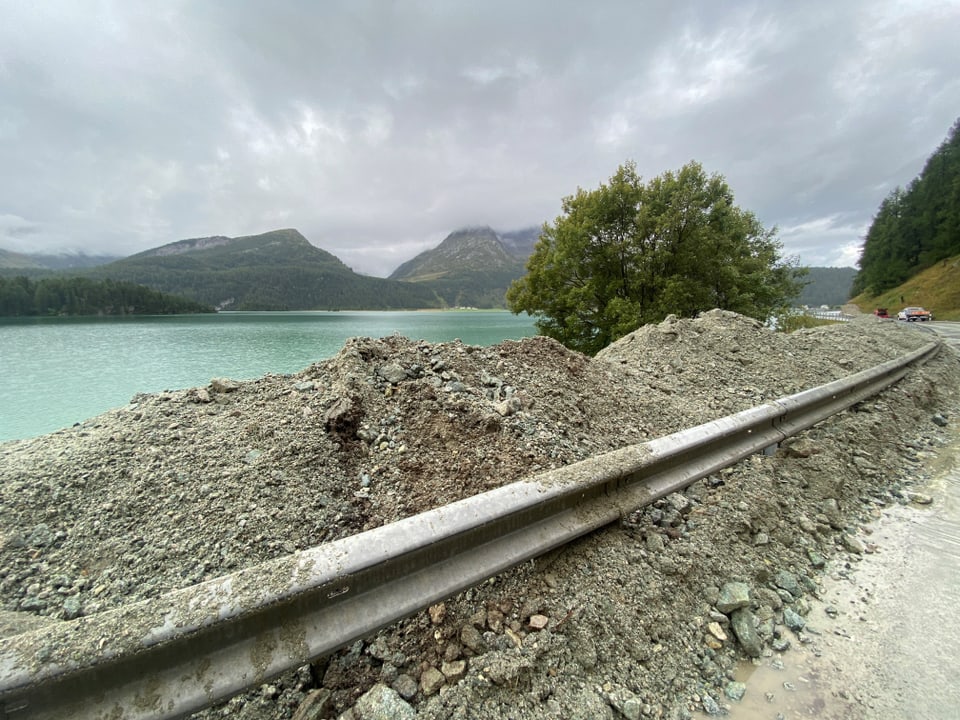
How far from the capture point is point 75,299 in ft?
250

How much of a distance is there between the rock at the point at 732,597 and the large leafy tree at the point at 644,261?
543 inches

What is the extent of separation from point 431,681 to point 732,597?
5.03 feet

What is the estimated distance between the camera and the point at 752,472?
3.01m

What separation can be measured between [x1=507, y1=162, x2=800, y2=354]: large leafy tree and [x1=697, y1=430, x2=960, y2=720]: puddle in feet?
43.0

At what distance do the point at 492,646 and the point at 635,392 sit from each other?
325 cm

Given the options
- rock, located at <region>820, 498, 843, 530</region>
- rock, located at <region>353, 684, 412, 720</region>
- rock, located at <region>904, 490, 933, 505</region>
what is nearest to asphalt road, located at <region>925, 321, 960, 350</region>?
rock, located at <region>904, 490, 933, 505</region>

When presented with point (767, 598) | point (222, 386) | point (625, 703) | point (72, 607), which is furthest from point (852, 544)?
point (222, 386)

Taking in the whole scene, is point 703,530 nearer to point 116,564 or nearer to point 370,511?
point 370,511

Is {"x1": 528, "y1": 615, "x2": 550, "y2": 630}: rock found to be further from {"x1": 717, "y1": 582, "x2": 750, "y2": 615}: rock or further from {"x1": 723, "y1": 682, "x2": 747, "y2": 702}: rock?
{"x1": 717, "y1": 582, "x2": 750, "y2": 615}: rock

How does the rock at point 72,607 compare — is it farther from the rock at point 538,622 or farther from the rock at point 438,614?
the rock at point 538,622

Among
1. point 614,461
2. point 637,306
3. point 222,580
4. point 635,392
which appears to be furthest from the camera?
→ point 637,306

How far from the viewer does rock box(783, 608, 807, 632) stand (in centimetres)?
190

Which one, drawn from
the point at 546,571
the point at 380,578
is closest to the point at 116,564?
the point at 380,578

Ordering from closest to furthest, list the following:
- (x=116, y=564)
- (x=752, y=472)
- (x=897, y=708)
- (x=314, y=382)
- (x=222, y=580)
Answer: (x=222, y=580) → (x=897, y=708) → (x=116, y=564) → (x=752, y=472) → (x=314, y=382)
